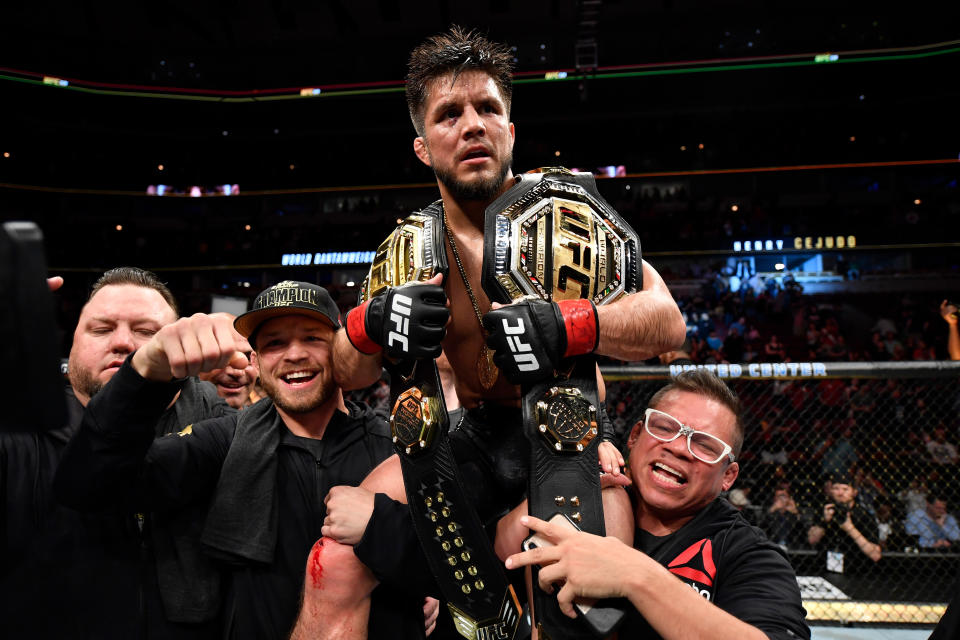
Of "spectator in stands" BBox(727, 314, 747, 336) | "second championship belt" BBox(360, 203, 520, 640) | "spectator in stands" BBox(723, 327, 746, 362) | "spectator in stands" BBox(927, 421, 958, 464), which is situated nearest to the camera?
"second championship belt" BBox(360, 203, 520, 640)

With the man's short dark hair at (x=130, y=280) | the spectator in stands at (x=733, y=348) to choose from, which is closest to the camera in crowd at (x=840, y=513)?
the man's short dark hair at (x=130, y=280)

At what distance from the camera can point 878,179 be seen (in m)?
15.6

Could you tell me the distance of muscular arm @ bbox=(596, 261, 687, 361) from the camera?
1403 millimetres

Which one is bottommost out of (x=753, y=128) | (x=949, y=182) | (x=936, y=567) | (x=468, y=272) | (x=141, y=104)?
(x=936, y=567)

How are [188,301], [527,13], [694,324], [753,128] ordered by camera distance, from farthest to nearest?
[753,128] < [188,301] < [527,13] < [694,324]

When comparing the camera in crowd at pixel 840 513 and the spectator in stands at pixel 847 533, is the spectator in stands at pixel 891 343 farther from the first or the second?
the camera in crowd at pixel 840 513

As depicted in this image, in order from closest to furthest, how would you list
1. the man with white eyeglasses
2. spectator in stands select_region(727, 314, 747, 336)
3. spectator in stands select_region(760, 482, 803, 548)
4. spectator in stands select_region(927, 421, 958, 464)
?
the man with white eyeglasses, spectator in stands select_region(760, 482, 803, 548), spectator in stands select_region(927, 421, 958, 464), spectator in stands select_region(727, 314, 747, 336)

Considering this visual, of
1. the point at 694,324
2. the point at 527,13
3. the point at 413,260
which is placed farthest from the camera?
the point at 527,13

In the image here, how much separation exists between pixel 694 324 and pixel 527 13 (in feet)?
24.4

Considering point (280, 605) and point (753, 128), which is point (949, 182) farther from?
point (280, 605)

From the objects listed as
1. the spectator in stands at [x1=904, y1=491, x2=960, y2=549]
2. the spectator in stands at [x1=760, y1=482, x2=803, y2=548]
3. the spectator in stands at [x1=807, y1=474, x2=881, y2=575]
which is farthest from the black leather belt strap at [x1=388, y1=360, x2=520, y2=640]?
the spectator in stands at [x1=904, y1=491, x2=960, y2=549]

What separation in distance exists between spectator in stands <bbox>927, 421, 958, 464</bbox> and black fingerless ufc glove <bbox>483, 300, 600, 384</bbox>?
6000 mm

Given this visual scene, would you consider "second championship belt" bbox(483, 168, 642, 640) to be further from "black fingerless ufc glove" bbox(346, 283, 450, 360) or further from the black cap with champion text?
the black cap with champion text

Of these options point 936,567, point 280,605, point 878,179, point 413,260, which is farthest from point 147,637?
point 878,179
